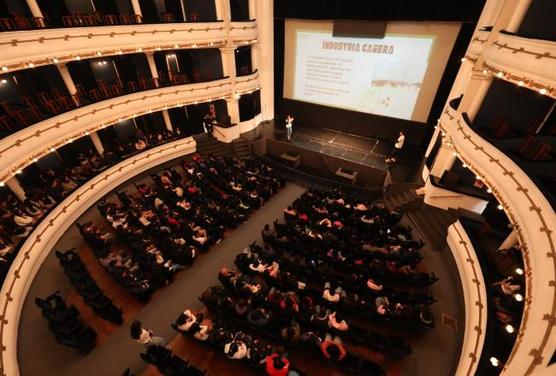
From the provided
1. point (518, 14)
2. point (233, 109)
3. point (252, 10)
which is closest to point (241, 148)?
point (233, 109)

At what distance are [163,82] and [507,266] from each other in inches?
607

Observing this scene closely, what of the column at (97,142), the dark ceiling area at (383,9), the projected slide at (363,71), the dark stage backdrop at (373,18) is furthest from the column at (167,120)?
the dark ceiling area at (383,9)

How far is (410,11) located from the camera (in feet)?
36.7

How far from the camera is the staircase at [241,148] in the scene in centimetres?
1558

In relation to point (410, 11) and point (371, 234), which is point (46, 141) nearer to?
point (371, 234)

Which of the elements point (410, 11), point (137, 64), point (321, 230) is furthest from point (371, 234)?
point (137, 64)

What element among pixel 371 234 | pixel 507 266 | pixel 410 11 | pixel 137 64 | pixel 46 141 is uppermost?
pixel 410 11

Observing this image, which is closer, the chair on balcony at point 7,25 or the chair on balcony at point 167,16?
the chair on balcony at point 7,25

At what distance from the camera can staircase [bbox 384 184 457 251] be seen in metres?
9.25

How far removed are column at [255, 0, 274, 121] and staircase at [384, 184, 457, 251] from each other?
32.2 feet

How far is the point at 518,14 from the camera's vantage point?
6.61 meters

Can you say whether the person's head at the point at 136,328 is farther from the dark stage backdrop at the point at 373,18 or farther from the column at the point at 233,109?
the dark stage backdrop at the point at 373,18

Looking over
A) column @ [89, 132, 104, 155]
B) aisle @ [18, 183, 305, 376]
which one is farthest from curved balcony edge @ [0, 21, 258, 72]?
aisle @ [18, 183, 305, 376]

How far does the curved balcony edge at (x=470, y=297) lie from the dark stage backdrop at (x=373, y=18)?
705 cm
